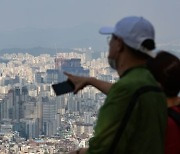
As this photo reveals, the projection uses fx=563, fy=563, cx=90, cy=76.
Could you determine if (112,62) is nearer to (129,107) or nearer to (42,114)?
(129,107)

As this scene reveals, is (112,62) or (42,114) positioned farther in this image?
(42,114)

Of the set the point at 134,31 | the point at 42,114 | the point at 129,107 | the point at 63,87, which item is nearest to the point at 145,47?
the point at 134,31

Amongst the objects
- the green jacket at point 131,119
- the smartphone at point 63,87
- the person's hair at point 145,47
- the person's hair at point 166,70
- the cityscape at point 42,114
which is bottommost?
the cityscape at point 42,114

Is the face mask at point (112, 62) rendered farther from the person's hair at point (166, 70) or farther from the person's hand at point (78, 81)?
the person's hand at point (78, 81)

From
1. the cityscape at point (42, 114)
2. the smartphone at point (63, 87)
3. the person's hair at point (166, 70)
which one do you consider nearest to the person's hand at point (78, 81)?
the smartphone at point (63, 87)

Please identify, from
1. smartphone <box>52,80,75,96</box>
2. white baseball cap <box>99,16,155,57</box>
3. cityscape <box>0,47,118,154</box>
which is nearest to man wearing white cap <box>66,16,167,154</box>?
white baseball cap <box>99,16,155,57</box>
